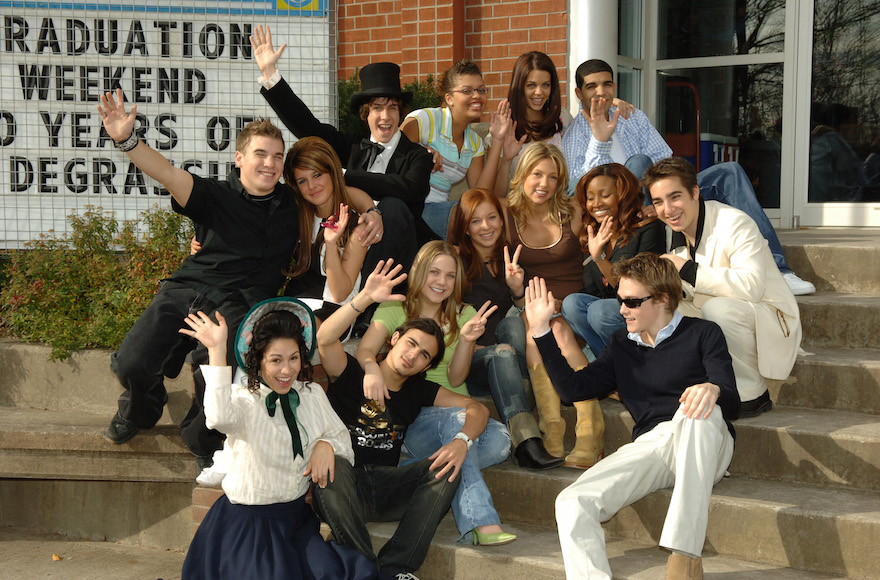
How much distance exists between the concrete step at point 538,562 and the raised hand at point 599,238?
1422mm

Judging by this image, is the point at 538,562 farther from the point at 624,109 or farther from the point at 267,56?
the point at 624,109

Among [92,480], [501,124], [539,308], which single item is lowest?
[92,480]

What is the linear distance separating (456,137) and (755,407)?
2482 mm

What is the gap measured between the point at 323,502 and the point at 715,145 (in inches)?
223

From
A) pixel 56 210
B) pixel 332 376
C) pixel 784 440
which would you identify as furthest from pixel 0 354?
pixel 784 440

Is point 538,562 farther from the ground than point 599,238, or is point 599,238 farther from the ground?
point 599,238

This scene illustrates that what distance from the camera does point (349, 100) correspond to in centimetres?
739

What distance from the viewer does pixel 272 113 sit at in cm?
617

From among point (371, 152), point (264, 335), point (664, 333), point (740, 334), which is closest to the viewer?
point (264, 335)

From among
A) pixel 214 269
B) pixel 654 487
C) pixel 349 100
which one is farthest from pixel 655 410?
pixel 349 100

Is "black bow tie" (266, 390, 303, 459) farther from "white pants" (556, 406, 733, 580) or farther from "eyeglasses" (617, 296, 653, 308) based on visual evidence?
"eyeglasses" (617, 296, 653, 308)

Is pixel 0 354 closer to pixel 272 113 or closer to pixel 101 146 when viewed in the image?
pixel 101 146

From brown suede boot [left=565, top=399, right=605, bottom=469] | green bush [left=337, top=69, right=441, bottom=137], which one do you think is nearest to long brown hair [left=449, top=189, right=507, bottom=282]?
brown suede boot [left=565, top=399, right=605, bottom=469]

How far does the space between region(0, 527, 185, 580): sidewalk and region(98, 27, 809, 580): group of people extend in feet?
2.32
